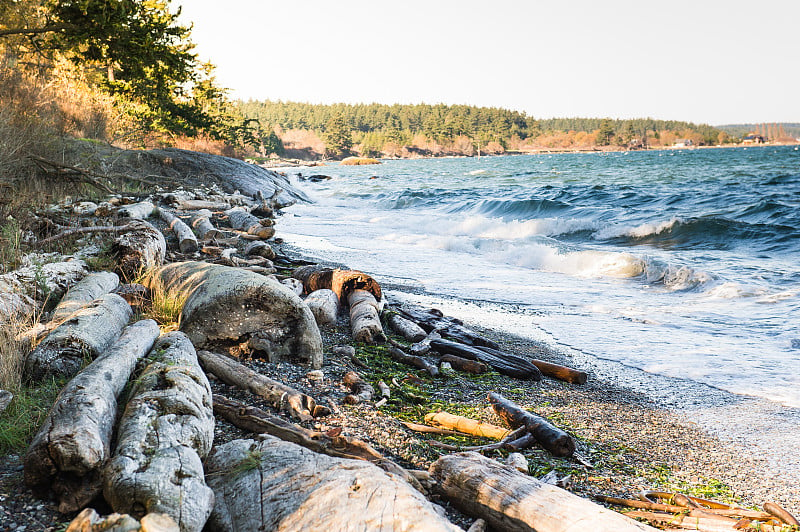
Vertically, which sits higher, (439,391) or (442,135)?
(442,135)

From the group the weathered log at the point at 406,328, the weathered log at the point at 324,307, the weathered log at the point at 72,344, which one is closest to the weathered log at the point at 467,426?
the weathered log at the point at 406,328

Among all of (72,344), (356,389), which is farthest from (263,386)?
(72,344)

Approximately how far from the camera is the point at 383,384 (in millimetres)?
4738

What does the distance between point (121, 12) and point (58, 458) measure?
10.2 meters

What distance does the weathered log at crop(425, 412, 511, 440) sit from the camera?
4.04 metres

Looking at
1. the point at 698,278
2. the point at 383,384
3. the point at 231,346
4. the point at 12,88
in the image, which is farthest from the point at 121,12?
the point at 698,278

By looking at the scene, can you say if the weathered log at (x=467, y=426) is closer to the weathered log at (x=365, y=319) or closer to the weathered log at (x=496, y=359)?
the weathered log at (x=496, y=359)

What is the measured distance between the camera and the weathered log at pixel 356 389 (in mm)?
4238

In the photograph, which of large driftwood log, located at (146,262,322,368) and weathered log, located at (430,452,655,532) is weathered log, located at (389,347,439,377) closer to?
large driftwood log, located at (146,262,322,368)

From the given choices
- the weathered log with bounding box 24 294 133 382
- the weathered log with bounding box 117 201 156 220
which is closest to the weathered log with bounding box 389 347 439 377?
the weathered log with bounding box 24 294 133 382

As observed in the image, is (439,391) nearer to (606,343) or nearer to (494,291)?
(606,343)

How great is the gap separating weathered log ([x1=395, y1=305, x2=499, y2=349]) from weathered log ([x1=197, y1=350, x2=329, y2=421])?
9.48ft

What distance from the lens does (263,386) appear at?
13.1 feet

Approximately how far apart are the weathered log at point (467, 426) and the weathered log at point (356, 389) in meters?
0.55
